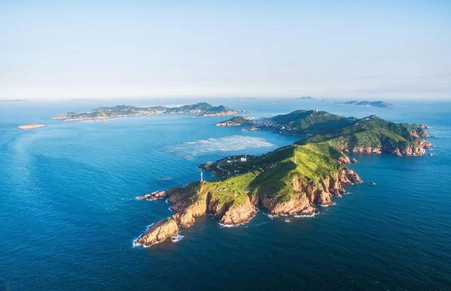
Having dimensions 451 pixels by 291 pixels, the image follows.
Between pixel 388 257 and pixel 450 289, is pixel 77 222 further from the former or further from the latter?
pixel 450 289

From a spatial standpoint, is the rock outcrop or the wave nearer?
the rock outcrop

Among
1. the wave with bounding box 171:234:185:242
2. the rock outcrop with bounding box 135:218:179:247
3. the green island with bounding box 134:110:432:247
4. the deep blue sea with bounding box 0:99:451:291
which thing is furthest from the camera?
the green island with bounding box 134:110:432:247

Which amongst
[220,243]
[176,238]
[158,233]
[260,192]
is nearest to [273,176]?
[260,192]

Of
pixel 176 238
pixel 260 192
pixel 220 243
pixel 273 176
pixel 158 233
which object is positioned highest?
pixel 273 176

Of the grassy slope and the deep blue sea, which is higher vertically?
the grassy slope

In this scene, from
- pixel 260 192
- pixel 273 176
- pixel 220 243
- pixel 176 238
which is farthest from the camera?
pixel 273 176

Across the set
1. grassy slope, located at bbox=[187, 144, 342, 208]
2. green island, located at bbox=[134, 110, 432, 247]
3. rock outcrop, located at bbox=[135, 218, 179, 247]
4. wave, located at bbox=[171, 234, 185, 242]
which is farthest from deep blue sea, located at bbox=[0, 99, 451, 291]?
grassy slope, located at bbox=[187, 144, 342, 208]

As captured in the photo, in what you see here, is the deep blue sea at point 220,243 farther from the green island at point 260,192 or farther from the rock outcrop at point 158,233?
the green island at point 260,192

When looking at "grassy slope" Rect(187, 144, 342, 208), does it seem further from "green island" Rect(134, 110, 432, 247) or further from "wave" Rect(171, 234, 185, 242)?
"wave" Rect(171, 234, 185, 242)

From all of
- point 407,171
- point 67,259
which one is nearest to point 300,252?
point 67,259

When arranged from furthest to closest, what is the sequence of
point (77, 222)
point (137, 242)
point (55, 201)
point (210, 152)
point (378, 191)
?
point (210, 152) < point (378, 191) < point (55, 201) < point (77, 222) < point (137, 242)

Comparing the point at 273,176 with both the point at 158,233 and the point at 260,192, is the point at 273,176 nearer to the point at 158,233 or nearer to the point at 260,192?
the point at 260,192
